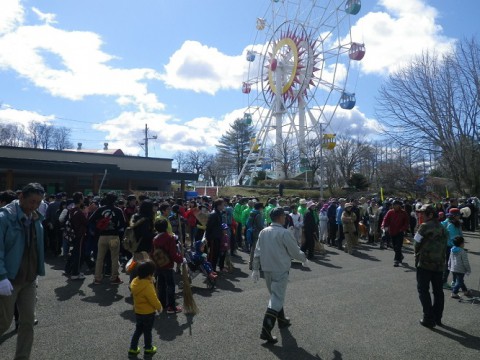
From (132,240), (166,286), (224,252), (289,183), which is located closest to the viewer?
(166,286)

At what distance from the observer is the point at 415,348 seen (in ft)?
15.8

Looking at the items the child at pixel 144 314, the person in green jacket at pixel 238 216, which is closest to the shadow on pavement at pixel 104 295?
the child at pixel 144 314

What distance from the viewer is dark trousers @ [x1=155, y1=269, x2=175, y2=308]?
6.10m

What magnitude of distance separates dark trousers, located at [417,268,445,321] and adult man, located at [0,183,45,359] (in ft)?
16.2

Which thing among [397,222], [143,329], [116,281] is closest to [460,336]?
[143,329]

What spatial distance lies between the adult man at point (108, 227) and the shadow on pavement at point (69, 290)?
0.39 meters

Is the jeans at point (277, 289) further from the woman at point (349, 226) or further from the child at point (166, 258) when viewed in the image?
the woman at point (349, 226)

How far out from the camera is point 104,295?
708cm

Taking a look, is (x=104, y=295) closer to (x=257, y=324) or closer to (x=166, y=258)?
(x=166, y=258)

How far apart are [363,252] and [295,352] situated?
29.1 ft

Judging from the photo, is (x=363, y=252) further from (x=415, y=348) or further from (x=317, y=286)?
(x=415, y=348)

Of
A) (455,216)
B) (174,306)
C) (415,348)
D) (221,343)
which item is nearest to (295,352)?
(221,343)

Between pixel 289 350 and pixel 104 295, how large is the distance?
3827 mm

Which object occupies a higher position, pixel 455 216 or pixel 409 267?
pixel 455 216
